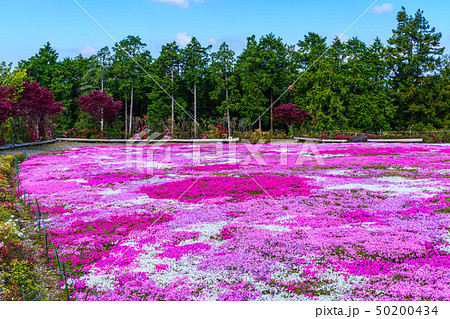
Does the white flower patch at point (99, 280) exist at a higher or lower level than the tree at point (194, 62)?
lower

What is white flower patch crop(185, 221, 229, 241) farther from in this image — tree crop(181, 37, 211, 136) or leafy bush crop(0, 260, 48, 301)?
tree crop(181, 37, 211, 136)

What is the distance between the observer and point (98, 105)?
140ft

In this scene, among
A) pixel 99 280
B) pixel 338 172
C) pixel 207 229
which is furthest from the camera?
pixel 338 172

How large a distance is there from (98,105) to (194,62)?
64.4 ft

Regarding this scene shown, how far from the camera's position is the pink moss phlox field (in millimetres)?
5676

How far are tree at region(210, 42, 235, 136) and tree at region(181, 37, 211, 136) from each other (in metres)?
1.61

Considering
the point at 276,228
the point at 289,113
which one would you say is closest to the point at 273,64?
the point at 289,113

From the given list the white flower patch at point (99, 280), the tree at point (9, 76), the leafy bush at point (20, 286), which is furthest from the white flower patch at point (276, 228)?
the tree at point (9, 76)

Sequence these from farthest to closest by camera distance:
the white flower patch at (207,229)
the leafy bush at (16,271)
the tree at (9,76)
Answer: the tree at (9,76), the white flower patch at (207,229), the leafy bush at (16,271)

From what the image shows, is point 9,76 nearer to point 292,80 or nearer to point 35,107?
point 35,107

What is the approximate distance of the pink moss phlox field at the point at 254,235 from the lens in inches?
223

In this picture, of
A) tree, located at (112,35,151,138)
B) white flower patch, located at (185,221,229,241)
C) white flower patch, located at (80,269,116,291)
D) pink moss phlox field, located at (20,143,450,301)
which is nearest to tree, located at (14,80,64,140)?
pink moss phlox field, located at (20,143,450,301)

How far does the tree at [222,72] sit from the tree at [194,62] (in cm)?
161

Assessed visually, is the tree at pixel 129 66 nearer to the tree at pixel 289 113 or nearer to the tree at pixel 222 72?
the tree at pixel 222 72
